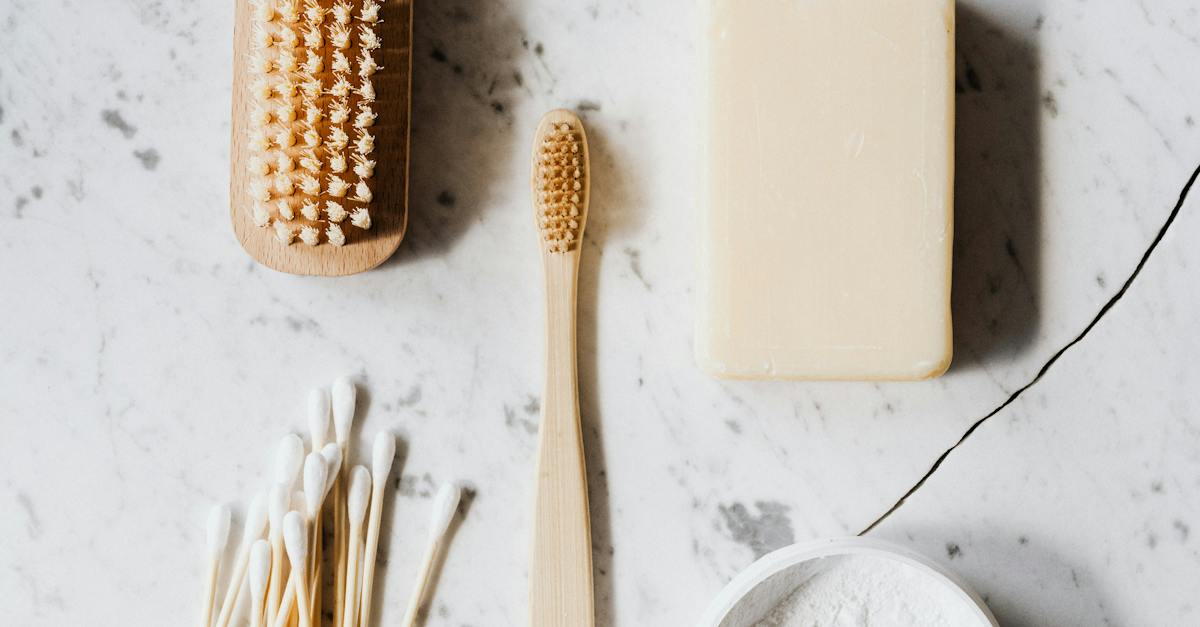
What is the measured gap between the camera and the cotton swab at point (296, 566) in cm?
60

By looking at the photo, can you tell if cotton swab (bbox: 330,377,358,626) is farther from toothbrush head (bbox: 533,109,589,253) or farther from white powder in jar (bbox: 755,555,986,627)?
white powder in jar (bbox: 755,555,986,627)

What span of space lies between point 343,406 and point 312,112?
20 cm

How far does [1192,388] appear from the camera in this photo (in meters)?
0.65

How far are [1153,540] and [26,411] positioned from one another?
818mm

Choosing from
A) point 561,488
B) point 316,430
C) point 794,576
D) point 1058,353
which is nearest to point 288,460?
point 316,430

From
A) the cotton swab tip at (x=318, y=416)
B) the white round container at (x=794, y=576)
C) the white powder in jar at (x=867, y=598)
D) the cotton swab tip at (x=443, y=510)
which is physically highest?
the cotton swab tip at (x=318, y=416)

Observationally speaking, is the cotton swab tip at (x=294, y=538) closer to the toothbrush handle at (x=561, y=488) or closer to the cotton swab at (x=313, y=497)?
the cotton swab at (x=313, y=497)

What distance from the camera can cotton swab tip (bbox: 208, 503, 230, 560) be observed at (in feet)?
2.07

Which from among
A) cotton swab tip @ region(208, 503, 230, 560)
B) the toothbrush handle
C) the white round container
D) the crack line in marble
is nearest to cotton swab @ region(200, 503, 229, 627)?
cotton swab tip @ region(208, 503, 230, 560)

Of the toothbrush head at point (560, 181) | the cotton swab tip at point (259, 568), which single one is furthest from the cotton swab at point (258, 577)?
the toothbrush head at point (560, 181)

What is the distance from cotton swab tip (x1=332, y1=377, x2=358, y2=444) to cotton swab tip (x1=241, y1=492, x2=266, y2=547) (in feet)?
0.23

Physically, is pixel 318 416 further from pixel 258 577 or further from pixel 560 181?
pixel 560 181

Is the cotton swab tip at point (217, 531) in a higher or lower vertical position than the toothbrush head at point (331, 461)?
lower

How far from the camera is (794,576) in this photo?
596 mm
